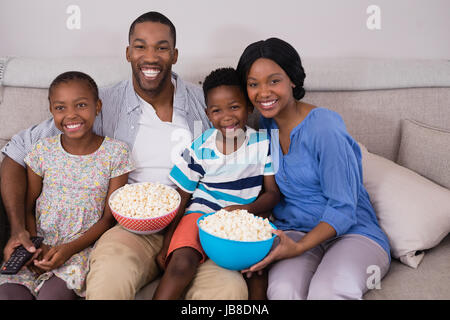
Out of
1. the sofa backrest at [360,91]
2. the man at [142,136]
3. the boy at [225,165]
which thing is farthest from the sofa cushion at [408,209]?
the man at [142,136]

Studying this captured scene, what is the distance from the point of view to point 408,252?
5.03 feet

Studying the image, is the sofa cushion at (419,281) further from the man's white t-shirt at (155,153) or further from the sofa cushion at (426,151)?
the man's white t-shirt at (155,153)

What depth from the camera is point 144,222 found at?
4.76 ft

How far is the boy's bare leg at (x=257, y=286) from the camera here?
Answer: 139 centimetres

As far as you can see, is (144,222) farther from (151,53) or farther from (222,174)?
(151,53)

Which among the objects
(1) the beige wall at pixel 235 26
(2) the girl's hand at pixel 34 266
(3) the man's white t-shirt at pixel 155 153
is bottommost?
(2) the girl's hand at pixel 34 266

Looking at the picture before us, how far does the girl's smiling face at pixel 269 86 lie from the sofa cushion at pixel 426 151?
0.74m

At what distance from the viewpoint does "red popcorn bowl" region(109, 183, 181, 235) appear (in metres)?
1.44

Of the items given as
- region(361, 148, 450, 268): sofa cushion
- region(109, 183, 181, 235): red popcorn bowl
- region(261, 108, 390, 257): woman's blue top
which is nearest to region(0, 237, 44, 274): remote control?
region(109, 183, 181, 235): red popcorn bowl

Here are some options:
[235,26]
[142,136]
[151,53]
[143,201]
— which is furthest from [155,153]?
[235,26]

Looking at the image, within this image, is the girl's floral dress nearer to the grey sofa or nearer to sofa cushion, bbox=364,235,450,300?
the grey sofa
